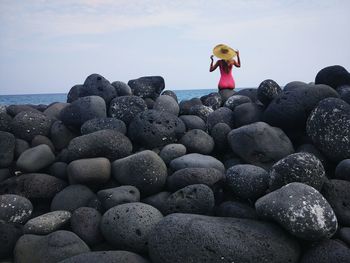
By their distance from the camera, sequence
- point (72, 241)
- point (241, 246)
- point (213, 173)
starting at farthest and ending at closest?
point (213, 173), point (72, 241), point (241, 246)

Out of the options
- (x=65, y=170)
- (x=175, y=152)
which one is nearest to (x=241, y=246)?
(x=175, y=152)

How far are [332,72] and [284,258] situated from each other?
4.66 metres

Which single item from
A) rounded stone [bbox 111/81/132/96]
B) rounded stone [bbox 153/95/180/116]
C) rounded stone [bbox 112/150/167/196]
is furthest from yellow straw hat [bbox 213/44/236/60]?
rounded stone [bbox 112/150/167/196]

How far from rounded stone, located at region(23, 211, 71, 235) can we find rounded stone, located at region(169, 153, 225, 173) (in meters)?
1.78

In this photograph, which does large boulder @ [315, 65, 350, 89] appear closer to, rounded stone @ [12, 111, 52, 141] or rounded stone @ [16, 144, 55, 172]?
rounded stone @ [16, 144, 55, 172]

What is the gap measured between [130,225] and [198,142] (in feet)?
7.38

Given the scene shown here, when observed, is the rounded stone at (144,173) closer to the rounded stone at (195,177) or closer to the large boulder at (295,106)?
the rounded stone at (195,177)

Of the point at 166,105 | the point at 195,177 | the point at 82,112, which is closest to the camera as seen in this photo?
the point at 195,177

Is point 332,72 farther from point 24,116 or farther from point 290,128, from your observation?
point 24,116

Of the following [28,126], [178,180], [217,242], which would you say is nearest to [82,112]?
[28,126]

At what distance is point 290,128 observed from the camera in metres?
6.13

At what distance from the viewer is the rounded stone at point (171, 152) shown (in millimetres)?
5895

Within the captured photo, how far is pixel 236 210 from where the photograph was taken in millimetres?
4543

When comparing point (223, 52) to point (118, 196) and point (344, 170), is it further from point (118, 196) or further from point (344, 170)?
point (118, 196)
